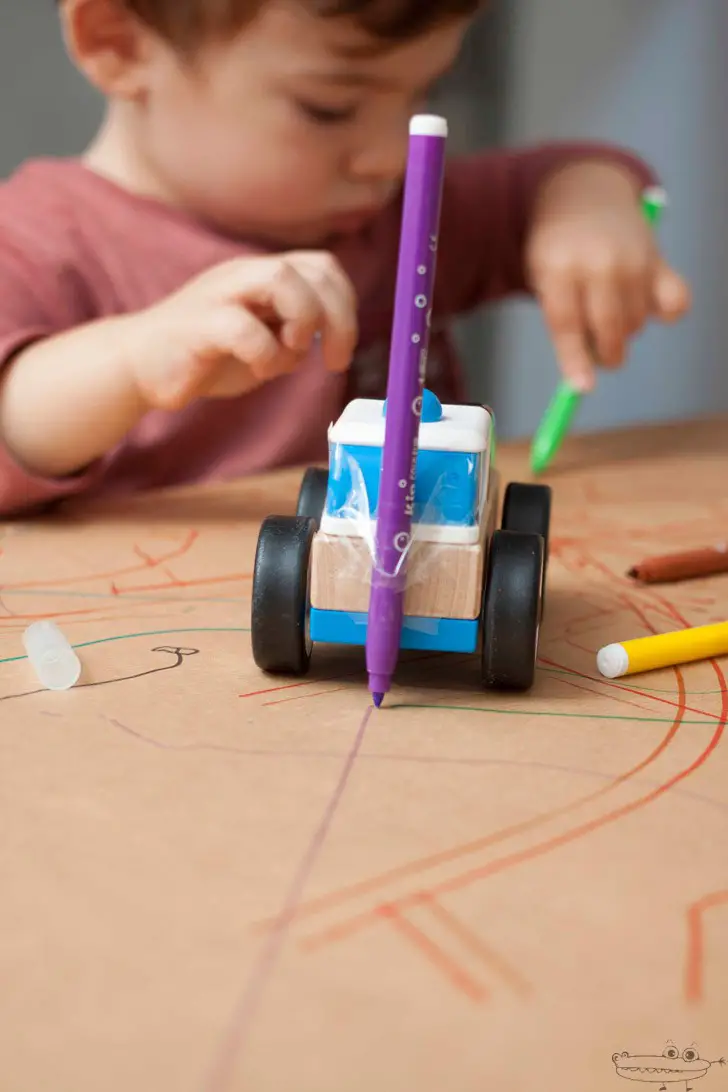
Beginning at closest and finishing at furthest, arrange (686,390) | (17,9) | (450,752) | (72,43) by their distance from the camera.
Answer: (450,752)
(72,43)
(17,9)
(686,390)

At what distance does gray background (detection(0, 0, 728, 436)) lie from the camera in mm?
1211

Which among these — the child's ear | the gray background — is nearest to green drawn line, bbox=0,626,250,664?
the child's ear

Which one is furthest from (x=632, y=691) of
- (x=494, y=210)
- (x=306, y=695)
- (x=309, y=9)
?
(x=494, y=210)

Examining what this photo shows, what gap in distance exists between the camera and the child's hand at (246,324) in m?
0.53

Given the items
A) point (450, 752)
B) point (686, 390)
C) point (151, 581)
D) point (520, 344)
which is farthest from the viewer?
point (520, 344)

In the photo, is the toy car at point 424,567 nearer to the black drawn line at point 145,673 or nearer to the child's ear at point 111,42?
the black drawn line at point 145,673

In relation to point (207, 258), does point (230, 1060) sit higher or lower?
lower

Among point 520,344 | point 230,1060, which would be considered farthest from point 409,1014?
point 520,344

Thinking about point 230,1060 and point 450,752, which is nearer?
point 230,1060

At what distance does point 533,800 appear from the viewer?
31 cm

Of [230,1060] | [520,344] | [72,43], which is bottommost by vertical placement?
[230,1060]

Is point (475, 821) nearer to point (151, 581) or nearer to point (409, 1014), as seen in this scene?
point (409, 1014)

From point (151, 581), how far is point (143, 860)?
233 mm

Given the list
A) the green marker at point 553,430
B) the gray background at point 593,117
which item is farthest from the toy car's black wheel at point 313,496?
the gray background at point 593,117
